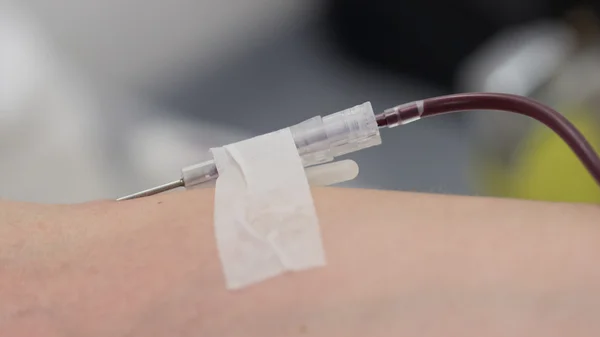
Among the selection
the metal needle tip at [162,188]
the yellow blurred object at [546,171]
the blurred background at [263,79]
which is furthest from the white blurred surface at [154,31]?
the metal needle tip at [162,188]

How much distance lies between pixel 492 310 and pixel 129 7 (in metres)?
1.05

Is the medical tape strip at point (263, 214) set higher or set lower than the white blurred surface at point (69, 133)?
lower

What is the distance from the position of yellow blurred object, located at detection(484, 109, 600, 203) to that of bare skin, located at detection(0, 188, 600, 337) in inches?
17.1

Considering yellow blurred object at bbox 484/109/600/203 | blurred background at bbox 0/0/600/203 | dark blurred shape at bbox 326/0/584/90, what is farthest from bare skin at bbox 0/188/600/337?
dark blurred shape at bbox 326/0/584/90

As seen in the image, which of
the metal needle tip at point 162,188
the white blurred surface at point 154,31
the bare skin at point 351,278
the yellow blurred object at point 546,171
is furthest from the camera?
the white blurred surface at point 154,31

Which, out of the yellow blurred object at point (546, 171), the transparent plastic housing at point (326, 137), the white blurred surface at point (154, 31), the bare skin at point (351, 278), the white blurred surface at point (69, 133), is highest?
the white blurred surface at point (154, 31)

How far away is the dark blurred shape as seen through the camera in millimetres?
1217

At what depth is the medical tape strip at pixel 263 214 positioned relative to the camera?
1.60 feet

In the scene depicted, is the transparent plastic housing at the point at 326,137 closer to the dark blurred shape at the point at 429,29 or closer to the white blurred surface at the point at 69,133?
the white blurred surface at the point at 69,133

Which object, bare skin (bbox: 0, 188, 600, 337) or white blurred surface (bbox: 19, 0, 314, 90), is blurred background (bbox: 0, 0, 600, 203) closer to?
white blurred surface (bbox: 19, 0, 314, 90)

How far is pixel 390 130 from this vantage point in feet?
3.89

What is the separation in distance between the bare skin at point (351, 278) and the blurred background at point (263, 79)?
0.54 m

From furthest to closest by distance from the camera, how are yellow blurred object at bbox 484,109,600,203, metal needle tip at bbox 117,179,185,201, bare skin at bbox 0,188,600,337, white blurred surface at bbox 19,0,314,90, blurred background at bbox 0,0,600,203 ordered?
white blurred surface at bbox 19,0,314,90 → blurred background at bbox 0,0,600,203 → yellow blurred object at bbox 484,109,600,203 → metal needle tip at bbox 117,179,185,201 → bare skin at bbox 0,188,600,337

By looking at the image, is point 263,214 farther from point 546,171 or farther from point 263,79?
point 263,79
